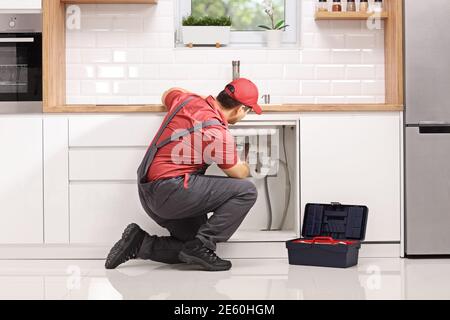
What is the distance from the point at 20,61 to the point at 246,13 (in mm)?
1536

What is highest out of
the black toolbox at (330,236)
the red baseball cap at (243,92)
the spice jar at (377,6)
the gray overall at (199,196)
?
the spice jar at (377,6)

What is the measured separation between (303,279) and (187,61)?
1.96 m

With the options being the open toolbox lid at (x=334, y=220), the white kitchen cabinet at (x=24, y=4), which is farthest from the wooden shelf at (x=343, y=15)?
the white kitchen cabinet at (x=24, y=4)

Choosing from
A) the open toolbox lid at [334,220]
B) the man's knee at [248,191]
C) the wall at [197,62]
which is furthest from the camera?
the wall at [197,62]

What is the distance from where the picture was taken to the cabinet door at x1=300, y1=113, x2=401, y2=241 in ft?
14.6

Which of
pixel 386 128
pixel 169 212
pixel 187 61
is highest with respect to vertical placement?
pixel 187 61

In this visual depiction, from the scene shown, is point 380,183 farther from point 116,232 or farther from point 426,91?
point 116,232

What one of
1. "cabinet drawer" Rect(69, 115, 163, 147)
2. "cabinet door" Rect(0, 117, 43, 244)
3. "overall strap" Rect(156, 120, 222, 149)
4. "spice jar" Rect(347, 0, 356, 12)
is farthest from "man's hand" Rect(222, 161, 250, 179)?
"spice jar" Rect(347, 0, 356, 12)

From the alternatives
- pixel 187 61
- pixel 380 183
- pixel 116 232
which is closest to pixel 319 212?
pixel 380 183

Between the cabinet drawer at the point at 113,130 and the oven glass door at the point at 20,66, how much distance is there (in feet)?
1.12

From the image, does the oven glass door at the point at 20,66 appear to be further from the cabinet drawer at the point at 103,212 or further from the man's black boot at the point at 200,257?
the man's black boot at the point at 200,257

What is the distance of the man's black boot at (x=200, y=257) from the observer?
13.2ft

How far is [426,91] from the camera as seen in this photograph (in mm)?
4449
